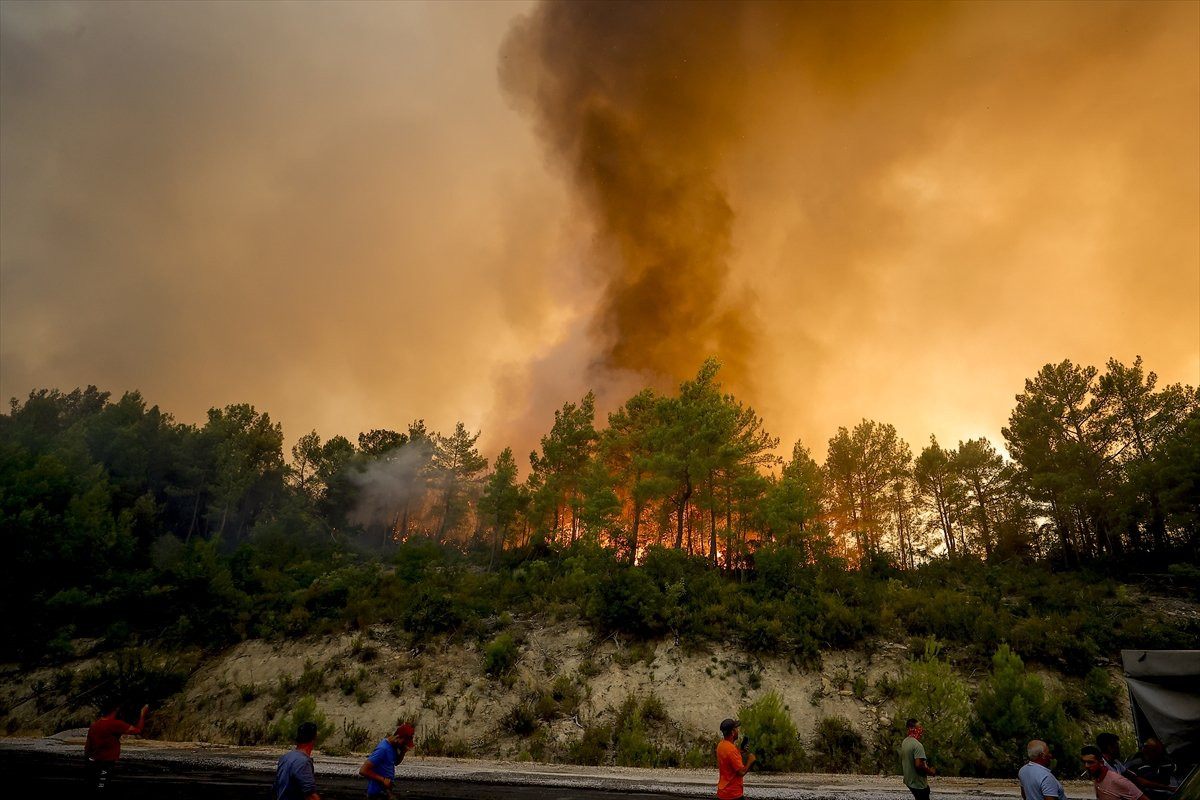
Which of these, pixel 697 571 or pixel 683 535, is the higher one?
pixel 683 535

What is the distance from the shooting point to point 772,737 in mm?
16594

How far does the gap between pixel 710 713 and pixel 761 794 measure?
10.4 meters

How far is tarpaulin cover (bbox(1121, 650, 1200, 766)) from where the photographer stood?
354 inches

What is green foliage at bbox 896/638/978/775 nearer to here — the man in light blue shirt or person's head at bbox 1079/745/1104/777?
person's head at bbox 1079/745/1104/777

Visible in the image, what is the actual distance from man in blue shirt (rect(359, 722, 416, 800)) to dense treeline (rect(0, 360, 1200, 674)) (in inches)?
814

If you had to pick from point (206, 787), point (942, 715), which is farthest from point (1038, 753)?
point (206, 787)

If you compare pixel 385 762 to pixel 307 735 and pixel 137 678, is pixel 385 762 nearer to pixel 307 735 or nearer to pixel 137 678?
pixel 307 735

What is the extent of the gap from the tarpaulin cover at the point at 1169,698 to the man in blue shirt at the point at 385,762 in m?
11.8

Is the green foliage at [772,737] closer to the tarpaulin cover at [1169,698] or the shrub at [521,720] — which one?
the shrub at [521,720]

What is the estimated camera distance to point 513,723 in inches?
835

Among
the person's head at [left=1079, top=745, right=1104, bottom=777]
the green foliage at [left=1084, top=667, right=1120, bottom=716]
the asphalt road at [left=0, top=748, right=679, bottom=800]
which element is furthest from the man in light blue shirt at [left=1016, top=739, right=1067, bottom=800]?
the green foliage at [left=1084, top=667, right=1120, bottom=716]

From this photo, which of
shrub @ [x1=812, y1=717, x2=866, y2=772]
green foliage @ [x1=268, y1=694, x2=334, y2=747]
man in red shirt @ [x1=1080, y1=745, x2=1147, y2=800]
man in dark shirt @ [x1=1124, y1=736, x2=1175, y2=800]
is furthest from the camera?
green foliage @ [x1=268, y1=694, x2=334, y2=747]

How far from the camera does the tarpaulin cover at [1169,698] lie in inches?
354

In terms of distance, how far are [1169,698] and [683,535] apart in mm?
33460
